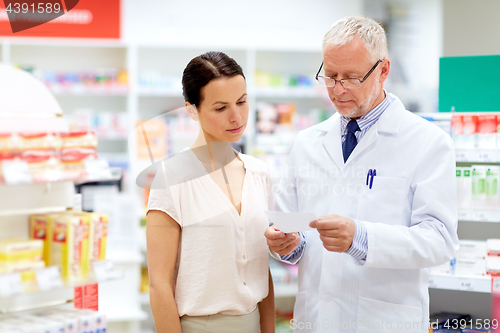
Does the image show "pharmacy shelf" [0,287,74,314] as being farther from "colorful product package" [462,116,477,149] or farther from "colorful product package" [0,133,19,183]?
"colorful product package" [462,116,477,149]

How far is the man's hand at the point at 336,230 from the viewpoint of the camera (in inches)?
61.1

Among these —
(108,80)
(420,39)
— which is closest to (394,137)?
(108,80)

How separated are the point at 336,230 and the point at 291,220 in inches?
6.4

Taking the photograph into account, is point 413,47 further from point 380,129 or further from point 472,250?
point 380,129

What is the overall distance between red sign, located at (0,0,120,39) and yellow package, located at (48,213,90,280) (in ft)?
12.7

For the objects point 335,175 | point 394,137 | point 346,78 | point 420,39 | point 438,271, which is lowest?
point 438,271

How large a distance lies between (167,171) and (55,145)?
46 cm

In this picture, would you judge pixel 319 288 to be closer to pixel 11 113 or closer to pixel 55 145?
pixel 55 145

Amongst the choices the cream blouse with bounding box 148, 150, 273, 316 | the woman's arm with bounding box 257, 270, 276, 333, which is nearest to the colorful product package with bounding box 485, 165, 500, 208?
the woman's arm with bounding box 257, 270, 276, 333

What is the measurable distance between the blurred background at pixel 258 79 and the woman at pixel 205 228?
5.00 feet

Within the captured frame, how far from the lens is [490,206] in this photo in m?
2.75

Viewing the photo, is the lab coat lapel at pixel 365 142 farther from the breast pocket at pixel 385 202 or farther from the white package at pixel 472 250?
the white package at pixel 472 250

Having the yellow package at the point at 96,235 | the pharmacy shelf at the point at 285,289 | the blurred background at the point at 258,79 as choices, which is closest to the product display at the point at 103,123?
the blurred background at the point at 258,79

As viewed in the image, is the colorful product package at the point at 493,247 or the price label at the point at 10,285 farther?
the colorful product package at the point at 493,247
